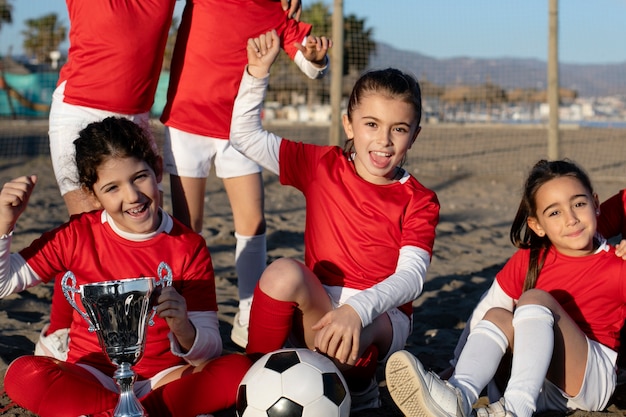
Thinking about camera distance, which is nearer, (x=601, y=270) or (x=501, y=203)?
(x=601, y=270)

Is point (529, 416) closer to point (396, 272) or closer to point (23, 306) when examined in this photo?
point (396, 272)

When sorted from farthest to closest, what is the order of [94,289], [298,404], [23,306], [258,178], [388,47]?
[388,47]
[23,306]
[258,178]
[298,404]
[94,289]

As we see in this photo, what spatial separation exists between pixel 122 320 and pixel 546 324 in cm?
134

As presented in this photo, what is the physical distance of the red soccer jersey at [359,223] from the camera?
285 cm

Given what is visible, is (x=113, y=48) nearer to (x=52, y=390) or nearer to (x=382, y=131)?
(x=382, y=131)

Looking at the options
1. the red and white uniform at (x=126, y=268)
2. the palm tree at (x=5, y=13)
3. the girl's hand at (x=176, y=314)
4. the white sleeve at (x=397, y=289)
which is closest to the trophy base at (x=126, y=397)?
the girl's hand at (x=176, y=314)

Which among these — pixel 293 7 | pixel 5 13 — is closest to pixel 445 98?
pixel 5 13

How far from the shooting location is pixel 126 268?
2.70 m

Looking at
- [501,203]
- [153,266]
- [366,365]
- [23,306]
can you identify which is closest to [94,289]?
[153,266]

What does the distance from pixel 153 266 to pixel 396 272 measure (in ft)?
2.80

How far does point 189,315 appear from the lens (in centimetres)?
271

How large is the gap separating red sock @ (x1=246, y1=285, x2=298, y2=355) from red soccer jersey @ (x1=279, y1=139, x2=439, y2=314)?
0.97 ft

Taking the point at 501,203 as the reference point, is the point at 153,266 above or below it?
above

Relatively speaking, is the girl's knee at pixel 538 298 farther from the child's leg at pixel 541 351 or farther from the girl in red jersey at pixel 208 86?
the girl in red jersey at pixel 208 86
